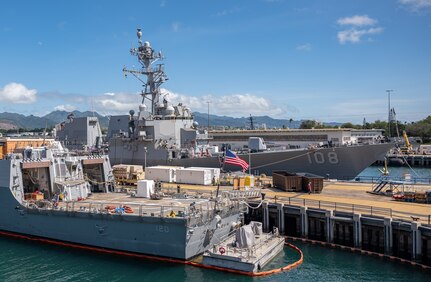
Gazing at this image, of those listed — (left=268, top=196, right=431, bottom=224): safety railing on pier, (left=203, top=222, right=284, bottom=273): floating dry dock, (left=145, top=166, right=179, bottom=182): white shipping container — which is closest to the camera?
(left=203, top=222, right=284, bottom=273): floating dry dock

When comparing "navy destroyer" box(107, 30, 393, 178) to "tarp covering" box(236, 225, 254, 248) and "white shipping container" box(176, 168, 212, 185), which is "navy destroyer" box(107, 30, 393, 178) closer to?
"white shipping container" box(176, 168, 212, 185)

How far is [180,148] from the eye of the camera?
3969cm

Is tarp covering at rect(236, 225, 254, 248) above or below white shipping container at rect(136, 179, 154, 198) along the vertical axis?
below

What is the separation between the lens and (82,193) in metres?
25.2

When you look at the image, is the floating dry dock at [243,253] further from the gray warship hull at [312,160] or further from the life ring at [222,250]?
the gray warship hull at [312,160]

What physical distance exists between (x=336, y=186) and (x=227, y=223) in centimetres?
1176

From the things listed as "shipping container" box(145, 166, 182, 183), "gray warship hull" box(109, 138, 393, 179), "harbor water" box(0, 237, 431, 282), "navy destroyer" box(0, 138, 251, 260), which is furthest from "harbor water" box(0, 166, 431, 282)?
"gray warship hull" box(109, 138, 393, 179)

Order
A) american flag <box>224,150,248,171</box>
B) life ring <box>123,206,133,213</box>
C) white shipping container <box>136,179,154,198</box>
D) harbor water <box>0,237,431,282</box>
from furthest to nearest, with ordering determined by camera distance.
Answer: white shipping container <box>136,179,154,198</box> < american flag <box>224,150,248,171</box> < life ring <box>123,206,133,213</box> < harbor water <box>0,237,431,282</box>

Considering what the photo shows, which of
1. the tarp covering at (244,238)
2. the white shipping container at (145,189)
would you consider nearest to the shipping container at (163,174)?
the white shipping container at (145,189)

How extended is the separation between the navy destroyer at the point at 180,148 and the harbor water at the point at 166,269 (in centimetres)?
1331

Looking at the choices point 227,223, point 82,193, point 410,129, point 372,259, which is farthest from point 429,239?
point 410,129

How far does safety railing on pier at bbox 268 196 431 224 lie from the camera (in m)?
19.6

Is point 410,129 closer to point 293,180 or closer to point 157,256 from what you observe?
point 293,180

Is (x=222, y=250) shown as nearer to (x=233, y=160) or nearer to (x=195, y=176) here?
(x=233, y=160)
